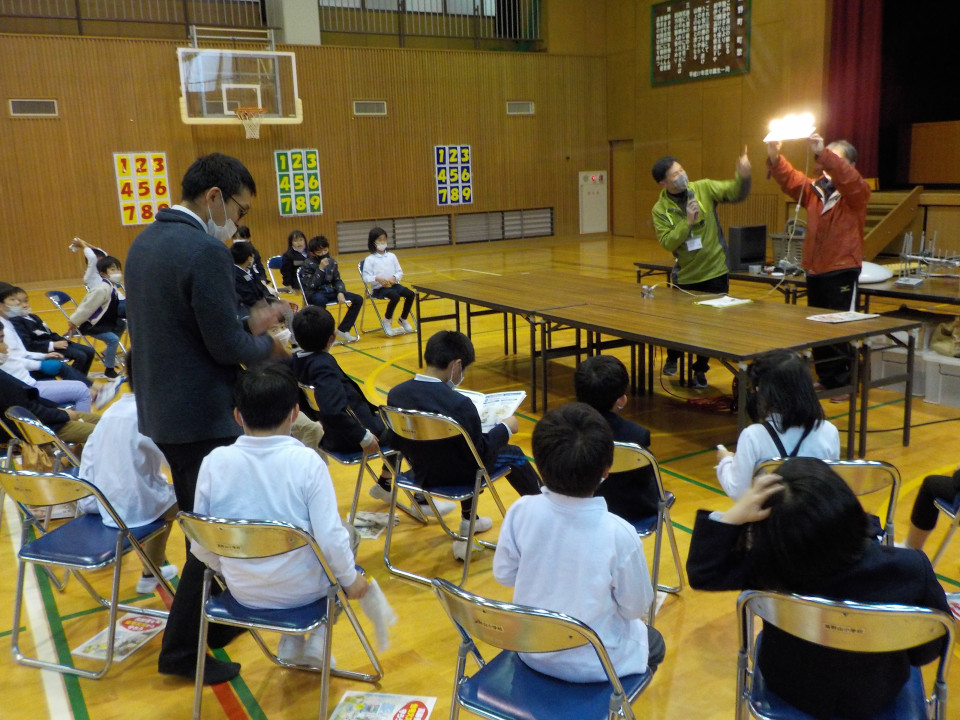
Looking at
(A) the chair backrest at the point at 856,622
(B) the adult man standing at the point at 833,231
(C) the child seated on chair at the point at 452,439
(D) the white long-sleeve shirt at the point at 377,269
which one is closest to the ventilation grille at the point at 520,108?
(D) the white long-sleeve shirt at the point at 377,269

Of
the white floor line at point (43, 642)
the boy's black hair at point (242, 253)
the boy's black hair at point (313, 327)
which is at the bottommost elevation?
the white floor line at point (43, 642)

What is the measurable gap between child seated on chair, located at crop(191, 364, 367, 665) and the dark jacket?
0.18 metres

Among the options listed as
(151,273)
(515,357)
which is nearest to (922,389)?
(515,357)

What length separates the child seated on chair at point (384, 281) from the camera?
26.8ft

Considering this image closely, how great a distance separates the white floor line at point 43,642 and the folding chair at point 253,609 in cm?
49

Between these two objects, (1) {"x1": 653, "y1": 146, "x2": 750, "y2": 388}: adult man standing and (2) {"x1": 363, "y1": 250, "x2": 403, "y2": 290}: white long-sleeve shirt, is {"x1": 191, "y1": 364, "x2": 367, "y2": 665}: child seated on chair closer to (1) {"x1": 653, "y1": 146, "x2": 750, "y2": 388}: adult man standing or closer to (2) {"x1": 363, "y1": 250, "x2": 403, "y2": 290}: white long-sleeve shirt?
(1) {"x1": 653, "y1": 146, "x2": 750, "y2": 388}: adult man standing

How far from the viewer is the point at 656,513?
110 inches

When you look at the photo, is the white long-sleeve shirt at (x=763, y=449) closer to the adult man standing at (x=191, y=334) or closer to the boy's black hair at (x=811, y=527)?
the boy's black hair at (x=811, y=527)

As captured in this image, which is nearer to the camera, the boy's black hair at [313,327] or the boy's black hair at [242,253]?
the boy's black hair at [313,327]

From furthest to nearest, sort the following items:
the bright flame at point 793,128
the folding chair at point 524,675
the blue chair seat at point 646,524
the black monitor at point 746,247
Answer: the black monitor at point 746,247, the bright flame at point 793,128, the blue chair seat at point 646,524, the folding chair at point 524,675

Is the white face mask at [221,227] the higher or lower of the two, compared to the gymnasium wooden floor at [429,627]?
higher

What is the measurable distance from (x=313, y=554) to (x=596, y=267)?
33.5 feet

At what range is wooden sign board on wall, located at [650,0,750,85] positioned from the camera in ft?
42.8

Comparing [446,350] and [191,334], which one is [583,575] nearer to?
[191,334]
